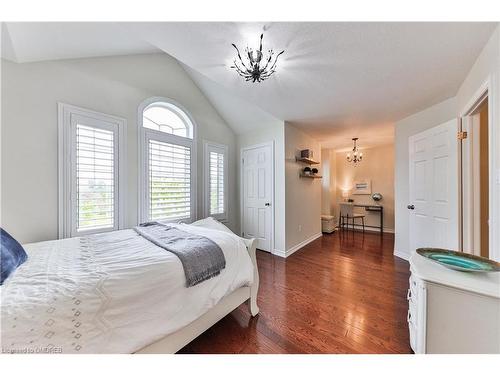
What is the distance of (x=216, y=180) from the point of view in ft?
12.8

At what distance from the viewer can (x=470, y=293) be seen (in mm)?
1043

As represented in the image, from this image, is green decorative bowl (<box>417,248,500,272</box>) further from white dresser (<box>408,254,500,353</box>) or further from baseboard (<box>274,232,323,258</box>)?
baseboard (<box>274,232,323,258</box>)

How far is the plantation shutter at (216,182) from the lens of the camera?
3779mm

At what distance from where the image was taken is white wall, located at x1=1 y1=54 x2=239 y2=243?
181cm

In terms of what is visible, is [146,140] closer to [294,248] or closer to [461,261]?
[294,248]

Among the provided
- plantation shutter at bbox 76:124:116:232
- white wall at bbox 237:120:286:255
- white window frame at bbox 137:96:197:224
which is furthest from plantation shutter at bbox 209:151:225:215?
plantation shutter at bbox 76:124:116:232

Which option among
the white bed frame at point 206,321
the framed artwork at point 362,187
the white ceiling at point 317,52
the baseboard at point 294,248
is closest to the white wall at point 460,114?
the white ceiling at point 317,52

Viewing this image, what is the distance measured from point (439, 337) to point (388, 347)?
1.46ft

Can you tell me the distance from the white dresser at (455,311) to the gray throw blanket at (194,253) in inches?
Answer: 51.4

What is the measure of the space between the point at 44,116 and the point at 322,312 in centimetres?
341

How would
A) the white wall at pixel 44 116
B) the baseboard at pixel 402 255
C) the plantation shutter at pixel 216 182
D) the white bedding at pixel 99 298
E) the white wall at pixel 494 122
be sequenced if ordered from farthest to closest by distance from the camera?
1. the plantation shutter at pixel 216 182
2. the baseboard at pixel 402 255
3. the white wall at pixel 44 116
4. the white wall at pixel 494 122
5. the white bedding at pixel 99 298

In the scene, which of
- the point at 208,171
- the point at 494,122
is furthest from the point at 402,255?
the point at 208,171

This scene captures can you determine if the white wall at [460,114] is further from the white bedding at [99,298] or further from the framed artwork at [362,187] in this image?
the framed artwork at [362,187]
